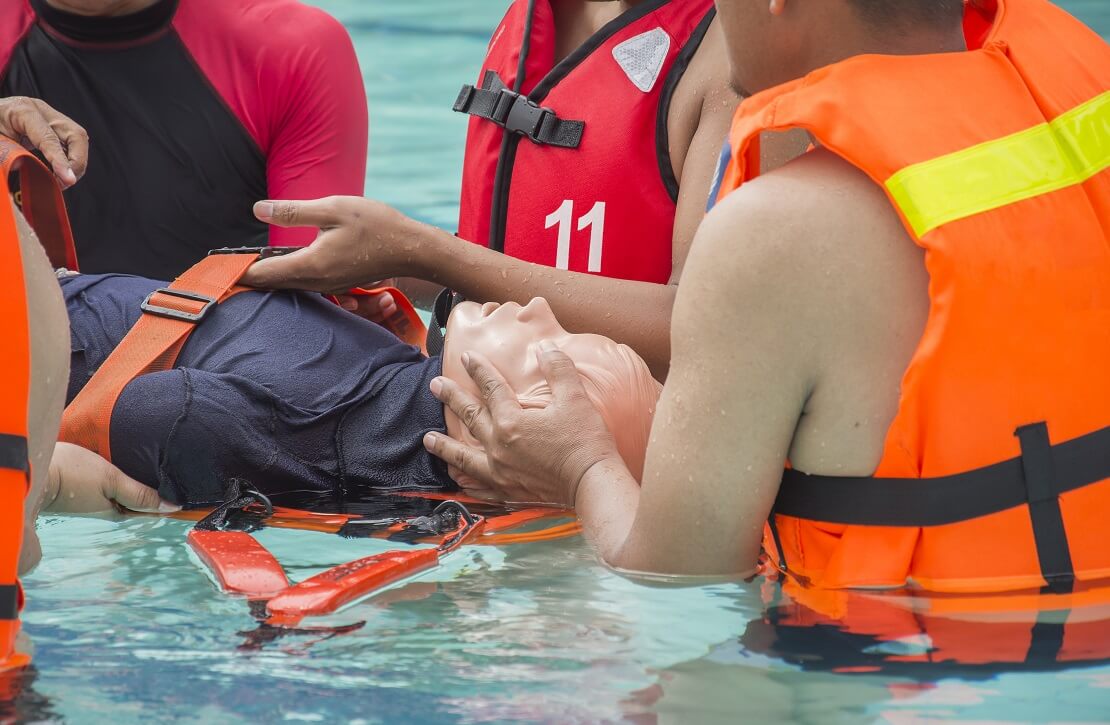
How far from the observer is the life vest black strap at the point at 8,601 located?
5.59 ft

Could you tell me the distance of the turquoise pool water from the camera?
5.57ft

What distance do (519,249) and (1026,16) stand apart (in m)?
1.39

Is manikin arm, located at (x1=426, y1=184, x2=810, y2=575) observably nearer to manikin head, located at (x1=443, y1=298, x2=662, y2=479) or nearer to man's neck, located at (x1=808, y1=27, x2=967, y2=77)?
man's neck, located at (x1=808, y1=27, x2=967, y2=77)

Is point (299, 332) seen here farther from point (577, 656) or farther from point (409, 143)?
point (409, 143)

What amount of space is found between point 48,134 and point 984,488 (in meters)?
2.22

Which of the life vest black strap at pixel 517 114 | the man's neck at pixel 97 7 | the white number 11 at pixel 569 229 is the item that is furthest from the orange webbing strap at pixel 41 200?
the white number 11 at pixel 569 229

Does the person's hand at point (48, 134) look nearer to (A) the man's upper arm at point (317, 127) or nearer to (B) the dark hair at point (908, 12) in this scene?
(A) the man's upper arm at point (317, 127)

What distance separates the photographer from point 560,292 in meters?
2.92

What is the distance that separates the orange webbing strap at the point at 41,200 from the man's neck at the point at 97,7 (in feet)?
2.54

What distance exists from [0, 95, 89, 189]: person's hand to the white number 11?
1.06 meters

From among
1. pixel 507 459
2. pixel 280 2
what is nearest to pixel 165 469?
pixel 507 459

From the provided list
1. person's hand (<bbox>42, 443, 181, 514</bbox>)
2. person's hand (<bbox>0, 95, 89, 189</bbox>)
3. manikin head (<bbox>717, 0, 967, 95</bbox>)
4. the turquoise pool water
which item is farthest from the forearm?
manikin head (<bbox>717, 0, 967, 95</bbox>)

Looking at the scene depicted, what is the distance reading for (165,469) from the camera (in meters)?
2.58

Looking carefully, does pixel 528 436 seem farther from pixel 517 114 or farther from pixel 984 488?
pixel 517 114
